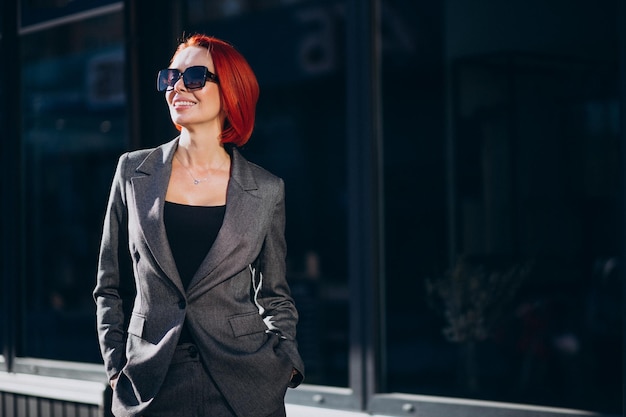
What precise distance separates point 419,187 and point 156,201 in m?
5.38

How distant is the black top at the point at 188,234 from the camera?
8.77 ft

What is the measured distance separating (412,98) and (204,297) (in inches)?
234

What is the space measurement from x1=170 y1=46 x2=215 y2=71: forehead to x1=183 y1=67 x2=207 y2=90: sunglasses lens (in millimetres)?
30

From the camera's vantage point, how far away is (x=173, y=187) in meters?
2.76

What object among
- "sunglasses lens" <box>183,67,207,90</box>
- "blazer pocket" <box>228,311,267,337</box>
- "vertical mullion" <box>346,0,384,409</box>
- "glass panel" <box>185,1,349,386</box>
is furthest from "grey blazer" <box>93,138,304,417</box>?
"glass panel" <box>185,1,349,386</box>

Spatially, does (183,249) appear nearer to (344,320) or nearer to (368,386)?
(368,386)

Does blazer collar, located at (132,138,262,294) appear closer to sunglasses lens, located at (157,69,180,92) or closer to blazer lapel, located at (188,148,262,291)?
blazer lapel, located at (188,148,262,291)

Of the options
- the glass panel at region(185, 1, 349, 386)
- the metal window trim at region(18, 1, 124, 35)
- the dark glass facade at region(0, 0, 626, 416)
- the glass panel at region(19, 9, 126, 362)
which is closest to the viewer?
the dark glass facade at region(0, 0, 626, 416)

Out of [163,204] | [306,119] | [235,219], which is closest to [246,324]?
[235,219]

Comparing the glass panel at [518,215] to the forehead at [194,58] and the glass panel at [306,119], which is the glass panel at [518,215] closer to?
the glass panel at [306,119]

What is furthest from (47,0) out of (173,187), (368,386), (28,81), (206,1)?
(173,187)

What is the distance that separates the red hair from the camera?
271cm

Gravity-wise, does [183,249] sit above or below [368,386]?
above

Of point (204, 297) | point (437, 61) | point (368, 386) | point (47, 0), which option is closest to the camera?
point (204, 297)
